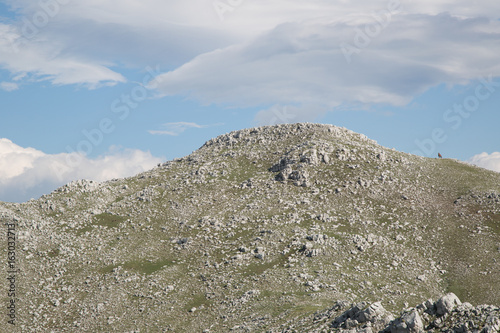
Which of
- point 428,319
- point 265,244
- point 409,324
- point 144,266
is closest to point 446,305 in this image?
point 428,319

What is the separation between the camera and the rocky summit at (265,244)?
6138cm

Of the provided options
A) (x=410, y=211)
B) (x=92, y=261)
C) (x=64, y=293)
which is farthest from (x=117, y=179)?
(x=410, y=211)

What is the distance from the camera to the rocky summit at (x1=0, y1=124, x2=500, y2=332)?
201ft

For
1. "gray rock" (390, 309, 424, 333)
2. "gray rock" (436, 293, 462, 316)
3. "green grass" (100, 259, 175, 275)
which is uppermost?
"green grass" (100, 259, 175, 275)

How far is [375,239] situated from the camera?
3046 inches

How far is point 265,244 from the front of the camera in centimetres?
7594

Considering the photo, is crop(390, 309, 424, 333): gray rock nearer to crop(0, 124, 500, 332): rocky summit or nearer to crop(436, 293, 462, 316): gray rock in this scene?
crop(0, 124, 500, 332): rocky summit

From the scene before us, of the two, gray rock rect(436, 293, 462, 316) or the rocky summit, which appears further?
the rocky summit

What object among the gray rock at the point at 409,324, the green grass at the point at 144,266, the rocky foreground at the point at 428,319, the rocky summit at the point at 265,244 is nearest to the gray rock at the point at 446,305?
the rocky foreground at the point at 428,319

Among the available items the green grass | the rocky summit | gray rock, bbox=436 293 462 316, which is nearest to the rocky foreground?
gray rock, bbox=436 293 462 316

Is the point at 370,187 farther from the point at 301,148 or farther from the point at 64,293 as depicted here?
the point at 64,293

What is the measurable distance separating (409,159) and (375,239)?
3741 cm

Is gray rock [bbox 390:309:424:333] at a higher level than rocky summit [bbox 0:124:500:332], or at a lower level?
lower

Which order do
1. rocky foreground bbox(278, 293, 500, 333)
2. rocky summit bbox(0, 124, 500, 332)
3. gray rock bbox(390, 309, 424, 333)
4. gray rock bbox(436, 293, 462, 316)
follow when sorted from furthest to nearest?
rocky summit bbox(0, 124, 500, 332)
gray rock bbox(436, 293, 462, 316)
gray rock bbox(390, 309, 424, 333)
rocky foreground bbox(278, 293, 500, 333)
